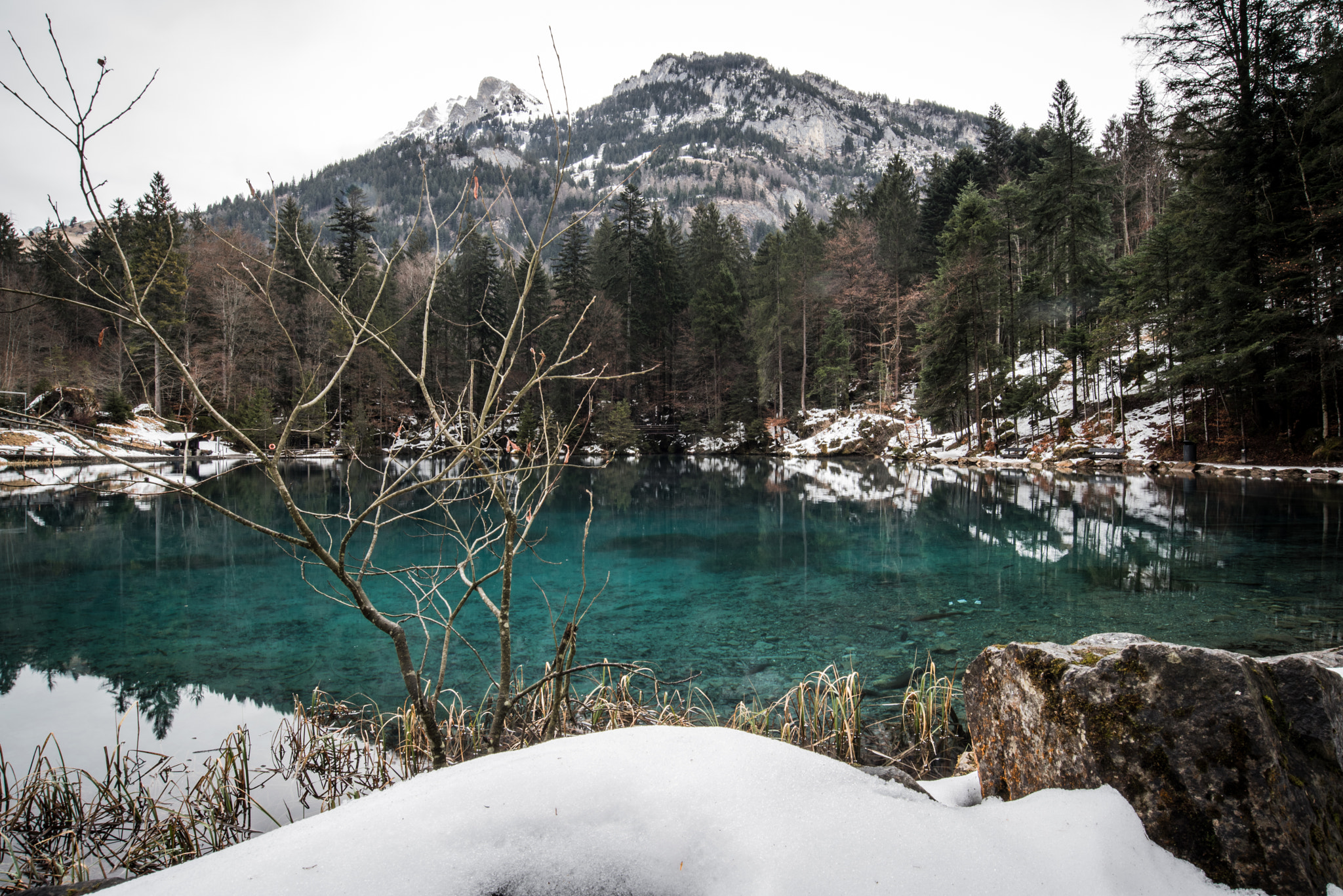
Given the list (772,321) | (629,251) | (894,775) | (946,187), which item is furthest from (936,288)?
(894,775)

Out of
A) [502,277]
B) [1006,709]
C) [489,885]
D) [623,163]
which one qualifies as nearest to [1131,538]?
[1006,709]

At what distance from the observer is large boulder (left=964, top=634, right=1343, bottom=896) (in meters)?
1.54

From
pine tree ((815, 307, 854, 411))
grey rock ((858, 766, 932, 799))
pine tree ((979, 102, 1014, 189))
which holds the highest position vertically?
pine tree ((979, 102, 1014, 189))

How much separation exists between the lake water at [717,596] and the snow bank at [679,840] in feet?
11.2

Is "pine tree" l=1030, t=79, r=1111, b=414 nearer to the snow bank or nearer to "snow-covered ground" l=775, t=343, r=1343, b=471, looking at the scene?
"snow-covered ground" l=775, t=343, r=1343, b=471

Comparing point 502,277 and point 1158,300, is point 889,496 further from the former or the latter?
point 502,277

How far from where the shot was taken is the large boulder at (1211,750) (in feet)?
5.04

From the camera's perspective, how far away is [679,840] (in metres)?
1.34

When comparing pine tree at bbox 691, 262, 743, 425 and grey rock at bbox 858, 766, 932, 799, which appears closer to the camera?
grey rock at bbox 858, 766, 932, 799

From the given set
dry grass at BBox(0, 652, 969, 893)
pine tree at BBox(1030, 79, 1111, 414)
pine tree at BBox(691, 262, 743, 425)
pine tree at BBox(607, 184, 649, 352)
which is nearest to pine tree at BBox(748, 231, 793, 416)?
pine tree at BBox(691, 262, 743, 425)

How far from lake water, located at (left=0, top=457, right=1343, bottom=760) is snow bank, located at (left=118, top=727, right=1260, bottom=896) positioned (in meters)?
3.41

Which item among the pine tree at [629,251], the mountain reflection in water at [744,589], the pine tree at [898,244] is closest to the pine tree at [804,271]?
the pine tree at [898,244]

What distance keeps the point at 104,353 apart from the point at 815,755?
45.5m

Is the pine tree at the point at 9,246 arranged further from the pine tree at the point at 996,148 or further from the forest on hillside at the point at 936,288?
the pine tree at the point at 996,148
